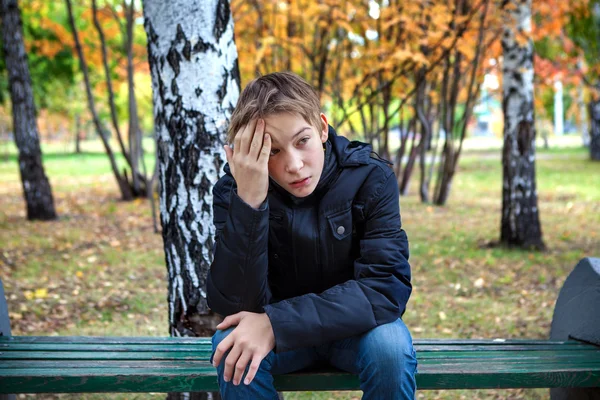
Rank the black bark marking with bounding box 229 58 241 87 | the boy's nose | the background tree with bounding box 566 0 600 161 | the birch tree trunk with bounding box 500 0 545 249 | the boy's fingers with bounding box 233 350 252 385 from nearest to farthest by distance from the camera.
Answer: the boy's fingers with bounding box 233 350 252 385 < the boy's nose < the black bark marking with bounding box 229 58 241 87 < the birch tree trunk with bounding box 500 0 545 249 < the background tree with bounding box 566 0 600 161

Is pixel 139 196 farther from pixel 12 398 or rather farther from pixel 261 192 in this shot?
pixel 261 192

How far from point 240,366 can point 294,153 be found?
2.25ft

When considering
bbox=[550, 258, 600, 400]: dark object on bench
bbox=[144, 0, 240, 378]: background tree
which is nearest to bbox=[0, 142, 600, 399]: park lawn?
bbox=[550, 258, 600, 400]: dark object on bench

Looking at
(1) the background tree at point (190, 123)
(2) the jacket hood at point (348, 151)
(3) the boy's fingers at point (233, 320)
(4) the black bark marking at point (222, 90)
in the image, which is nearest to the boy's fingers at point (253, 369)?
(3) the boy's fingers at point (233, 320)

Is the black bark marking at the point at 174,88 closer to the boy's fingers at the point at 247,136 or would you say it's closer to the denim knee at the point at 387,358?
the boy's fingers at the point at 247,136

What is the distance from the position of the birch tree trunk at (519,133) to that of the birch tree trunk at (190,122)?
497 centimetres

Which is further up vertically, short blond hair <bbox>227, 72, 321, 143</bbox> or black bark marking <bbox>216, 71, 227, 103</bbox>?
black bark marking <bbox>216, 71, 227, 103</bbox>

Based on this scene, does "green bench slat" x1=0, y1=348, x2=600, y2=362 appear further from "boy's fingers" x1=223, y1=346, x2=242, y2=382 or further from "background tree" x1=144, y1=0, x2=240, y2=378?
"background tree" x1=144, y1=0, x2=240, y2=378

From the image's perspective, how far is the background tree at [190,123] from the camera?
9.51 feet

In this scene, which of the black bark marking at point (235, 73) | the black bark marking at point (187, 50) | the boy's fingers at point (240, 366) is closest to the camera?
the boy's fingers at point (240, 366)

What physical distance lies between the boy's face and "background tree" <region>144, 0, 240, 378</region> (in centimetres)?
86

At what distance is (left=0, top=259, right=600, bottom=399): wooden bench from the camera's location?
2117 millimetres

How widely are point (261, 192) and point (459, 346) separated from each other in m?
1.12

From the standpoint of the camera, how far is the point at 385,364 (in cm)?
197
